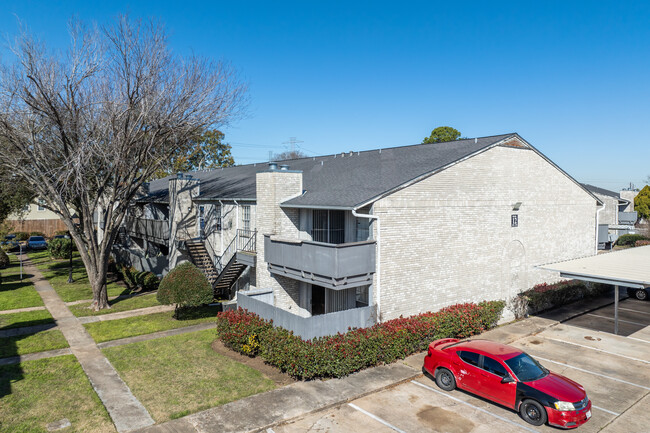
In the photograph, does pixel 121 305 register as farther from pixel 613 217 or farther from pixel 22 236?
pixel 613 217

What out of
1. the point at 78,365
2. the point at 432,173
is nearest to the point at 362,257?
the point at 432,173

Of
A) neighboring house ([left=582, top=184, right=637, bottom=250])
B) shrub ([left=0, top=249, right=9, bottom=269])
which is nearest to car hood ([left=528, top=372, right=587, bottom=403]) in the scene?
neighboring house ([left=582, top=184, right=637, bottom=250])

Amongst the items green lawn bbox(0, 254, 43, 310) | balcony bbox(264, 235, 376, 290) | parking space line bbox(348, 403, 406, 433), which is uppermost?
balcony bbox(264, 235, 376, 290)

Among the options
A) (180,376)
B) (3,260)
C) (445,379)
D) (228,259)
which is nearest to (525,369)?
(445,379)

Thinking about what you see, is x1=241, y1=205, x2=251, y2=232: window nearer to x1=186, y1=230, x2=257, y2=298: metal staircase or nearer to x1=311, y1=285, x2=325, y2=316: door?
x1=186, y1=230, x2=257, y2=298: metal staircase

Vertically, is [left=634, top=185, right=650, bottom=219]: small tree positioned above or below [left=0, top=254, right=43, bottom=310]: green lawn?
above

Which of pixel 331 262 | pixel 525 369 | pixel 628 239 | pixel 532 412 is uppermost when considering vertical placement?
pixel 331 262
